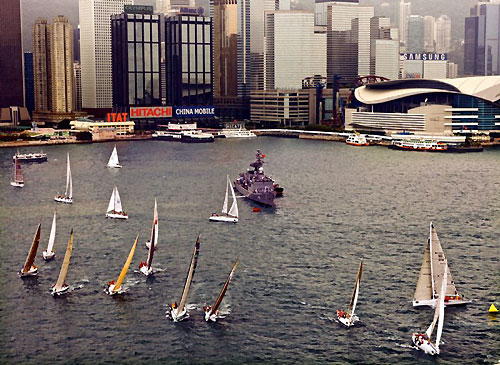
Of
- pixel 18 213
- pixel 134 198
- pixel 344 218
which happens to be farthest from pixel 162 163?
pixel 344 218

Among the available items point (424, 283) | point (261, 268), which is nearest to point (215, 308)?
point (261, 268)

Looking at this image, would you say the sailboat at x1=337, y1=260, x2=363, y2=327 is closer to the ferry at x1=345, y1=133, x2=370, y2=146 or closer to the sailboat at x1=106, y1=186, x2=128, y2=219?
the sailboat at x1=106, y1=186, x2=128, y2=219

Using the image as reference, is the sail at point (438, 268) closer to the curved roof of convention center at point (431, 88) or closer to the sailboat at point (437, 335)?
the sailboat at point (437, 335)

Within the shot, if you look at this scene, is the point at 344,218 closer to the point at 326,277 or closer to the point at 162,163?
the point at 326,277

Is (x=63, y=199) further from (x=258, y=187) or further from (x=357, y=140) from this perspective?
(x=357, y=140)

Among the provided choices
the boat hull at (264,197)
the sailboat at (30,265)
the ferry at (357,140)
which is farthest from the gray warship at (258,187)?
the ferry at (357,140)

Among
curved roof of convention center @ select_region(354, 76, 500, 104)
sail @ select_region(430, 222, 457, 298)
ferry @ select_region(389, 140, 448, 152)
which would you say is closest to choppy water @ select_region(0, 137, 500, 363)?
sail @ select_region(430, 222, 457, 298)

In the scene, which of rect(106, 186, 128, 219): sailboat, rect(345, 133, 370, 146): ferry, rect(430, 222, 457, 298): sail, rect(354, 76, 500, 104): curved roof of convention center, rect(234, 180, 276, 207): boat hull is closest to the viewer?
rect(430, 222, 457, 298): sail
